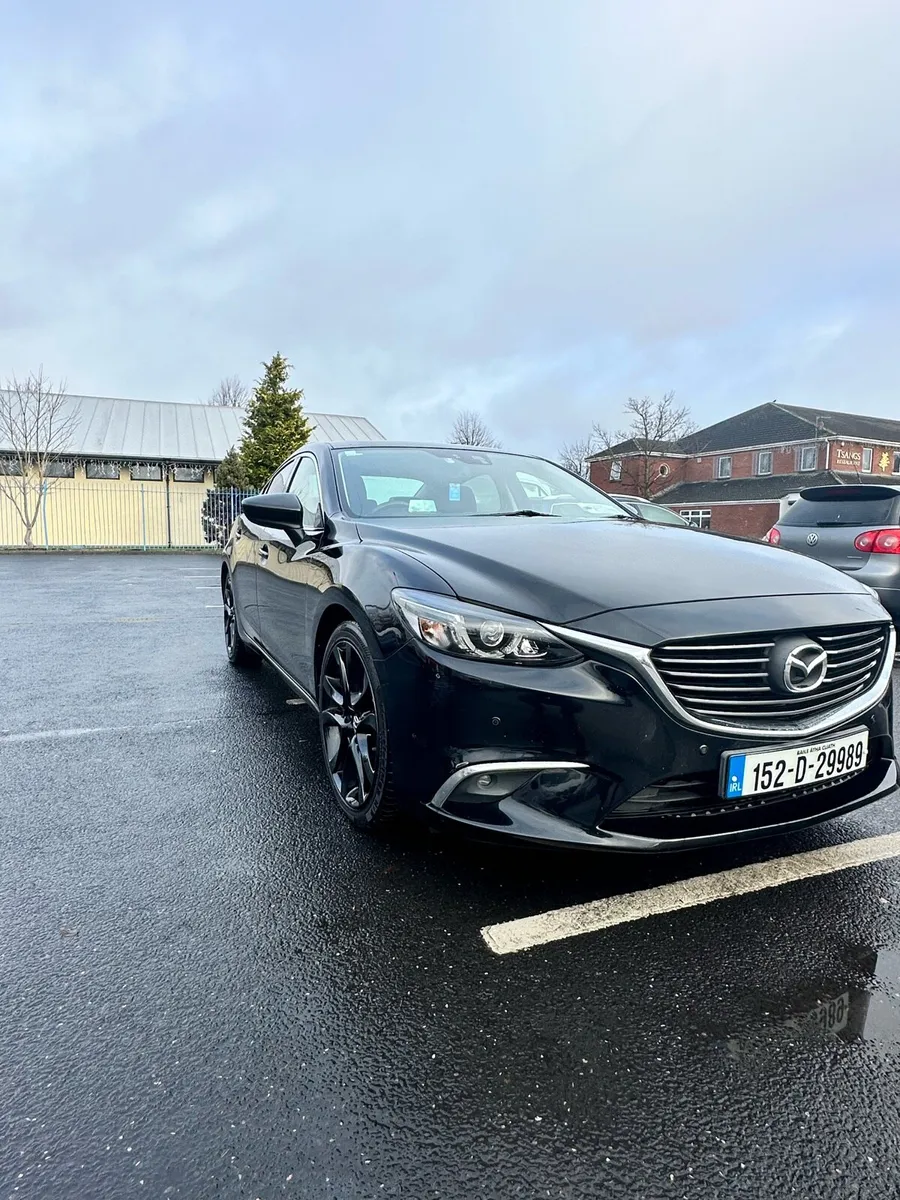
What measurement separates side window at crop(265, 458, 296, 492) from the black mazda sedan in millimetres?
1843

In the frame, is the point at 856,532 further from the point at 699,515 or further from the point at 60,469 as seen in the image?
the point at 699,515

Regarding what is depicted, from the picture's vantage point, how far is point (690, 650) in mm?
2010

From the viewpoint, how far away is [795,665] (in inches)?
83.0

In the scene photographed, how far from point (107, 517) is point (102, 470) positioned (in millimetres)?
1954

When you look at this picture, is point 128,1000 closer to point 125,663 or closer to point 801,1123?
point 801,1123

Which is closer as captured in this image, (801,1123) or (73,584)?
(801,1123)

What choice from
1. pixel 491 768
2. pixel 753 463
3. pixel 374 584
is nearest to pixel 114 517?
pixel 374 584

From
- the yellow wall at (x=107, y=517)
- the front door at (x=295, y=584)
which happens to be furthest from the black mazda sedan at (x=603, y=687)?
the yellow wall at (x=107, y=517)

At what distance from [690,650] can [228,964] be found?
61.5 inches

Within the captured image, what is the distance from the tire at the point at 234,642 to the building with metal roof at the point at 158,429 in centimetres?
1975

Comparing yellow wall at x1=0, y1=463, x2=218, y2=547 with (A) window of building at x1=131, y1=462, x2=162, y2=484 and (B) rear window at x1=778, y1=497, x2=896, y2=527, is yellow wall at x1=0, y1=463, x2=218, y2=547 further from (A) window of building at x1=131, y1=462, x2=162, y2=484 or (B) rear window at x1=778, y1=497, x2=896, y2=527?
(B) rear window at x1=778, y1=497, x2=896, y2=527

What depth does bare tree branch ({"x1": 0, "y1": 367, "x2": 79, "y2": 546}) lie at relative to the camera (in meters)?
24.2

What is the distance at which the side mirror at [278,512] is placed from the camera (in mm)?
3293

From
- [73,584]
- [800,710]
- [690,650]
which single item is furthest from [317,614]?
[73,584]
